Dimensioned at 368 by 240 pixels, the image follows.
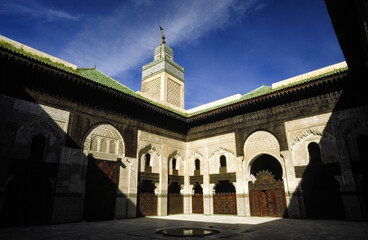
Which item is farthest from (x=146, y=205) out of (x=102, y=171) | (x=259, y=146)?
(x=259, y=146)

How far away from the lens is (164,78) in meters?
19.4

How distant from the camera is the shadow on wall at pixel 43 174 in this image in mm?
7641

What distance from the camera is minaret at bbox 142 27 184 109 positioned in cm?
1938

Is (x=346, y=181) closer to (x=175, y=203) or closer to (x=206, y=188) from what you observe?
(x=206, y=188)

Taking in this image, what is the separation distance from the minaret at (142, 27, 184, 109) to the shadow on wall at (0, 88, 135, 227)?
407 inches

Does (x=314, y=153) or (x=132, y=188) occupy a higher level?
(x=314, y=153)

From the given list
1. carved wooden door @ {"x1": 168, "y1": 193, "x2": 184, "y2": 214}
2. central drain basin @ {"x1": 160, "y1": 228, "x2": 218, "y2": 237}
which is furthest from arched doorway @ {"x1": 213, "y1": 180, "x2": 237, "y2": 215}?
central drain basin @ {"x1": 160, "y1": 228, "x2": 218, "y2": 237}

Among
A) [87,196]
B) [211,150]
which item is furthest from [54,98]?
[211,150]

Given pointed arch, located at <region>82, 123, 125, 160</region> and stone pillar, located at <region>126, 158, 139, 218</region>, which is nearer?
pointed arch, located at <region>82, 123, 125, 160</region>

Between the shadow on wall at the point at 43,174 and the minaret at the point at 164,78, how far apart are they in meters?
10.3

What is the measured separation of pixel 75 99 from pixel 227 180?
25.0 feet

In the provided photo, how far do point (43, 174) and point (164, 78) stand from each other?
12.7 metres

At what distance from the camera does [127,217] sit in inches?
404

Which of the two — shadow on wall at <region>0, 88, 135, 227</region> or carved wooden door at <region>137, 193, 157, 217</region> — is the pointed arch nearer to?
shadow on wall at <region>0, 88, 135, 227</region>
